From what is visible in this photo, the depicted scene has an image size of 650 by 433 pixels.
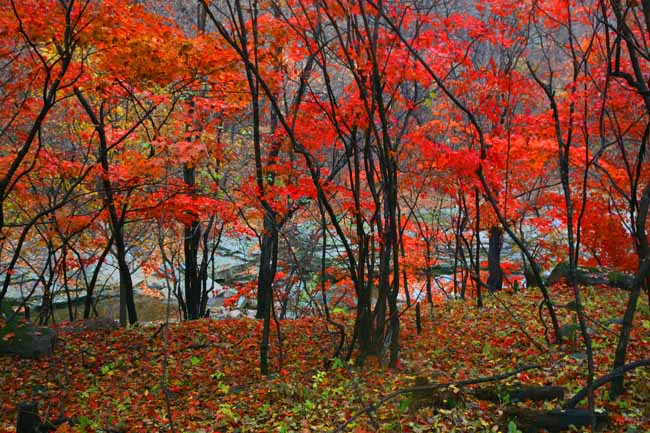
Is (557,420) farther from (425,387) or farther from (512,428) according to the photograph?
(425,387)

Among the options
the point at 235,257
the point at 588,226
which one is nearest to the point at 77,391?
the point at 588,226

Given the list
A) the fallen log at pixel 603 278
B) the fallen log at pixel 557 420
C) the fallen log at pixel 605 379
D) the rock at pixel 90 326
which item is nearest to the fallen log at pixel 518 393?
the fallen log at pixel 605 379

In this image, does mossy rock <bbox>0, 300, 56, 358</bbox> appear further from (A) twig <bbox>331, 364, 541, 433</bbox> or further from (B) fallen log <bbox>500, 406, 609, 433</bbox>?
(B) fallen log <bbox>500, 406, 609, 433</bbox>

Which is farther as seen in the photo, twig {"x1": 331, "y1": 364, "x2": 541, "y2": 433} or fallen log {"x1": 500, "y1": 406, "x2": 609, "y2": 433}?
fallen log {"x1": 500, "y1": 406, "x2": 609, "y2": 433}

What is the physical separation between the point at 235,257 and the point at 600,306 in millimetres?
18106

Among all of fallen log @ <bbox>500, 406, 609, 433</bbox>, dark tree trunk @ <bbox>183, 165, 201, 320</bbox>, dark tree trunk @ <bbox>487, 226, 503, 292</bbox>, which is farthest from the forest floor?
dark tree trunk @ <bbox>487, 226, 503, 292</bbox>

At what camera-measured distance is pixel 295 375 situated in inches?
298

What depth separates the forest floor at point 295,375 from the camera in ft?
18.0

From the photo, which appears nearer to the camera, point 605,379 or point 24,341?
point 605,379

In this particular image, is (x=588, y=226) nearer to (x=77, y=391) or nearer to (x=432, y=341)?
(x=432, y=341)

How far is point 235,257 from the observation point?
25219 mm

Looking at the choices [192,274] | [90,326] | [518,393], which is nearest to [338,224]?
[518,393]

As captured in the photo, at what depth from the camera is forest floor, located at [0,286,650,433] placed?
548 centimetres

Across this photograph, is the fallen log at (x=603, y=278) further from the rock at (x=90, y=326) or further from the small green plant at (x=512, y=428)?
the rock at (x=90, y=326)
